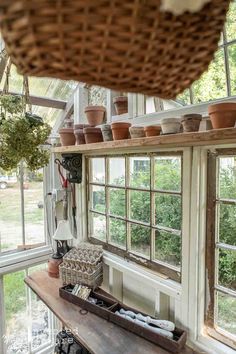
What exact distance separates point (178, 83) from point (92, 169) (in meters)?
1.65

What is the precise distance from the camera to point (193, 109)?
1.30 metres

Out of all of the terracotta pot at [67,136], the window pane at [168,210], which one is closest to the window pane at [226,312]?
the window pane at [168,210]

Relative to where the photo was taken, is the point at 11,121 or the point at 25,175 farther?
the point at 25,175

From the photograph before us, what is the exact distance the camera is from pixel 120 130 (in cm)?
144

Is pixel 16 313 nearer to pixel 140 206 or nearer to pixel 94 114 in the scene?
pixel 140 206

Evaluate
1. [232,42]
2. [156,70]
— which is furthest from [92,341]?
[232,42]

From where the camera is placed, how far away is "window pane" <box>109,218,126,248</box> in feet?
5.74

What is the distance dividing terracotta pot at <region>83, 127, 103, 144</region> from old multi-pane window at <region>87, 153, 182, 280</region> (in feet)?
0.63

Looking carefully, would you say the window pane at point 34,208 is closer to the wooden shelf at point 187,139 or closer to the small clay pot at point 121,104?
the wooden shelf at point 187,139

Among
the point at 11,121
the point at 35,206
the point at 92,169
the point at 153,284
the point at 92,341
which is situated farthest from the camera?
the point at 35,206

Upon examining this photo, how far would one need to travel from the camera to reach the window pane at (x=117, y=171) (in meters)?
1.72

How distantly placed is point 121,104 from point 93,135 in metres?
0.30

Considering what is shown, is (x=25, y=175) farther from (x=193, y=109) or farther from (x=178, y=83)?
(x=178, y=83)

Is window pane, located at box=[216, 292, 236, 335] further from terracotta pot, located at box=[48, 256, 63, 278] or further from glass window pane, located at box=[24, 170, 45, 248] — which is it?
glass window pane, located at box=[24, 170, 45, 248]
